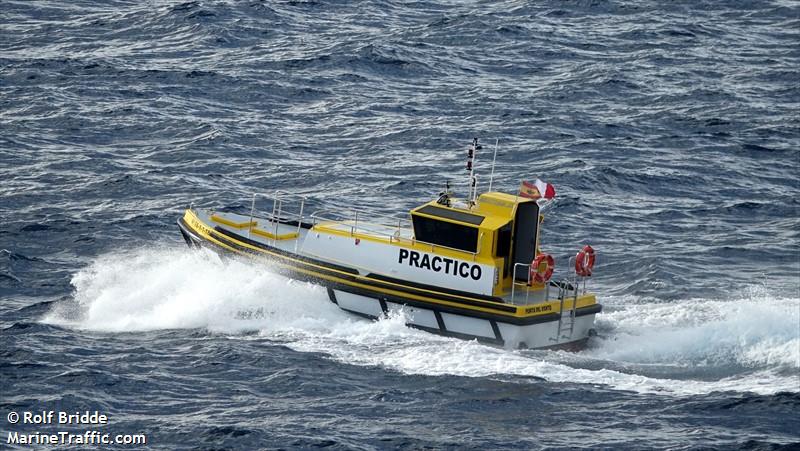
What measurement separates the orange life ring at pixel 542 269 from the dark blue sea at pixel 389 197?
63.6 inches

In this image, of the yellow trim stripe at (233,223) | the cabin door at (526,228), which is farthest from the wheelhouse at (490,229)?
the yellow trim stripe at (233,223)

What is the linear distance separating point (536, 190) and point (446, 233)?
2.08m

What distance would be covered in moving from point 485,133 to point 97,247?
549 inches

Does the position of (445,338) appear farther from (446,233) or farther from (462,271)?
(446,233)

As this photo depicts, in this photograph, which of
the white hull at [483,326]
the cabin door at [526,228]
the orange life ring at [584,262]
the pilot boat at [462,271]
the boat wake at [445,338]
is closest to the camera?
the boat wake at [445,338]

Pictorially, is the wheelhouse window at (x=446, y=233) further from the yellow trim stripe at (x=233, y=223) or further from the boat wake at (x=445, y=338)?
the yellow trim stripe at (x=233, y=223)

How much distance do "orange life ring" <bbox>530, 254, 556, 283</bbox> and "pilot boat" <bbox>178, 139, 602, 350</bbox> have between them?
2cm

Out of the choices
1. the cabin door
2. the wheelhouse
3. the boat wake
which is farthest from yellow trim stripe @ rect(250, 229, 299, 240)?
the cabin door

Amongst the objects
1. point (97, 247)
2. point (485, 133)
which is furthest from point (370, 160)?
point (97, 247)

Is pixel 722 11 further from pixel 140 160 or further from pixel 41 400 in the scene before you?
pixel 41 400

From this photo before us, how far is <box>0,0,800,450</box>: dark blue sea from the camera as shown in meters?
24.5

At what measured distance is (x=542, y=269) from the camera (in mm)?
28281

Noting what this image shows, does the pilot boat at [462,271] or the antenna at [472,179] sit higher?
the antenna at [472,179]

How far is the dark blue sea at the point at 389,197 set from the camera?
24484mm
